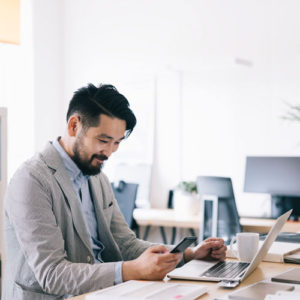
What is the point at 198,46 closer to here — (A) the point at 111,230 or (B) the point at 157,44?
(B) the point at 157,44

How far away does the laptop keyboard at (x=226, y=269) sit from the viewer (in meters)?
1.77

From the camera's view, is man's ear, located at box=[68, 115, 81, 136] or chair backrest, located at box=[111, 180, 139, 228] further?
chair backrest, located at box=[111, 180, 139, 228]

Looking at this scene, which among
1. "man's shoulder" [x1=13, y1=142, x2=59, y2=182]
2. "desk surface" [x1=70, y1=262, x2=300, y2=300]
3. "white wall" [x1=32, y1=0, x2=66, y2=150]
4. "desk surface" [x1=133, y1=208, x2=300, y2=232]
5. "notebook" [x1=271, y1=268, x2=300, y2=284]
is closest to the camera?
"desk surface" [x1=70, y1=262, x2=300, y2=300]

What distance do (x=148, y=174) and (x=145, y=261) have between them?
Result: 3.73 meters

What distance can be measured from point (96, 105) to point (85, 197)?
0.39m

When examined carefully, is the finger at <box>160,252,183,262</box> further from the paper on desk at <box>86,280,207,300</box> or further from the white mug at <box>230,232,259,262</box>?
the white mug at <box>230,232,259,262</box>

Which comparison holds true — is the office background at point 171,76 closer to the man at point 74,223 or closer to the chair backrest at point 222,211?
the chair backrest at point 222,211

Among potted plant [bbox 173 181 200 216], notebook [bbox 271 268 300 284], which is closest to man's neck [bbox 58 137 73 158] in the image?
notebook [bbox 271 268 300 284]

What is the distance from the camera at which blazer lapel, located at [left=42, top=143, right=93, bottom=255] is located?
1.98 meters

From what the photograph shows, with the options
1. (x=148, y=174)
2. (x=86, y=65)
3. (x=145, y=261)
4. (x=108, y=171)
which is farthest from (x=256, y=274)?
(x=86, y=65)

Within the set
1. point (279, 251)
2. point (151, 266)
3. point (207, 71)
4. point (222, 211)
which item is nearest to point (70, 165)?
point (151, 266)

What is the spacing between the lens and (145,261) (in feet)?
5.57

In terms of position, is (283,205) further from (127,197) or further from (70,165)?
(70,165)

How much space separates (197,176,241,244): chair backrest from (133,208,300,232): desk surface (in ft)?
0.30
